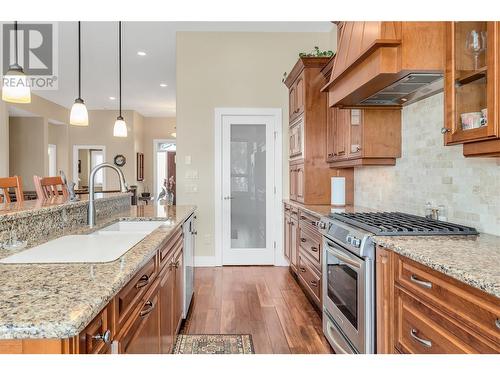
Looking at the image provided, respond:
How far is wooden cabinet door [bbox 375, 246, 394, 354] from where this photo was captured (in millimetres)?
1742

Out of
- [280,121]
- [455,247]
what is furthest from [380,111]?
[280,121]

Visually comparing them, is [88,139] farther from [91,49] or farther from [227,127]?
[227,127]

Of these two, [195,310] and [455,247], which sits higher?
[455,247]

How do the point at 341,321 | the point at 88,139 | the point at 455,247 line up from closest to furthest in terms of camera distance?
the point at 455,247 < the point at 341,321 < the point at 88,139

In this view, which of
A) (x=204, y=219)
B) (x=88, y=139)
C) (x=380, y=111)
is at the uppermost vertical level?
(x=88, y=139)

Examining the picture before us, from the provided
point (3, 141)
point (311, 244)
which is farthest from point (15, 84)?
point (3, 141)

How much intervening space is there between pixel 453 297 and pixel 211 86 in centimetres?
408

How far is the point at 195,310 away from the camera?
10.4 feet

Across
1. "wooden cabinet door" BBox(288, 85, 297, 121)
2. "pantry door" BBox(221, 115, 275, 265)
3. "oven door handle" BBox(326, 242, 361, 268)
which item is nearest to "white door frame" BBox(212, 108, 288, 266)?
"pantry door" BBox(221, 115, 275, 265)

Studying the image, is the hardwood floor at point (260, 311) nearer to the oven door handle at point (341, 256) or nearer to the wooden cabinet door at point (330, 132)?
the oven door handle at point (341, 256)

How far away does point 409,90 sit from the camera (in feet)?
7.64

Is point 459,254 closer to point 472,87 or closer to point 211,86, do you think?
point 472,87
